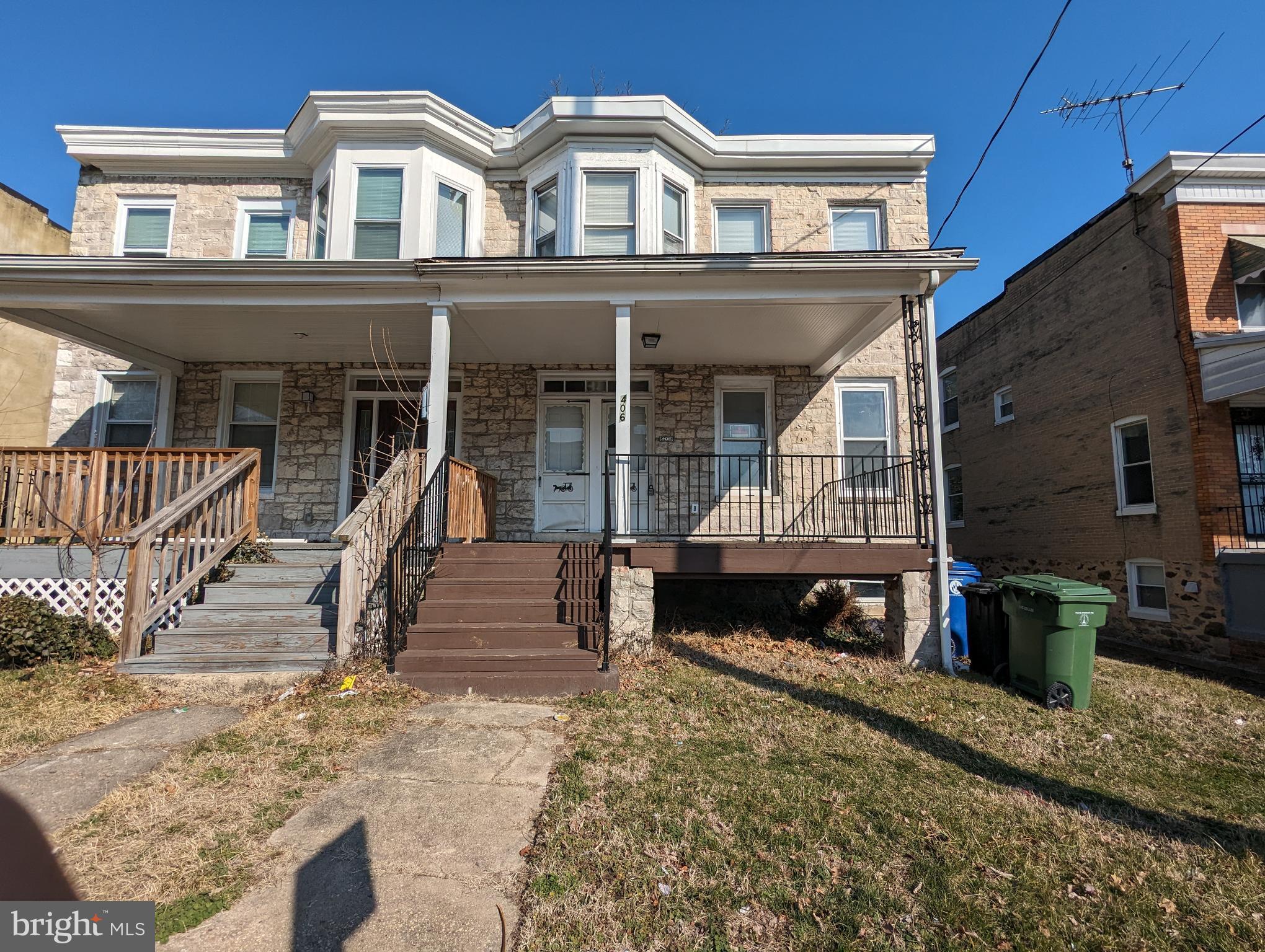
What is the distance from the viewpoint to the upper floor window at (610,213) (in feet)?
30.5

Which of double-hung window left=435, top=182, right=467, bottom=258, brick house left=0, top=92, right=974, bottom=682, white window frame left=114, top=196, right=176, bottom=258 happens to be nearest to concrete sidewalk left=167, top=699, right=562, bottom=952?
brick house left=0, top=92, right=974, bottom=682

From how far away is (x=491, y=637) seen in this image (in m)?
5.46

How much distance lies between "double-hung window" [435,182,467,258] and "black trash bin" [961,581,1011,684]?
Answer: 27.1ft

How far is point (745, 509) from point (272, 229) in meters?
8.60

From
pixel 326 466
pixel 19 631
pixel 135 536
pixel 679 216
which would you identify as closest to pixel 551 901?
pixel 135 536

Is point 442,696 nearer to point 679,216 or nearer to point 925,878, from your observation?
point 925,878

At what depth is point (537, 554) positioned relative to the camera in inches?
256

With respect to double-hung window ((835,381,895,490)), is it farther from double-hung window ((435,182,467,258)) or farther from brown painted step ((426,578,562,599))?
double-hung window ((435,182,467,258))

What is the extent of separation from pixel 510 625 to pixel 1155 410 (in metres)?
10.5

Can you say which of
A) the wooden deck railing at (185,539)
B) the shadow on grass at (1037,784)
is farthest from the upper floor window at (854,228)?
the wooden deck railing at (185,539)

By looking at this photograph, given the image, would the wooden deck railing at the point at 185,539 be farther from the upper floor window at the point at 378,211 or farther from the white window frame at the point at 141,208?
the white window frame at the point at 141,208

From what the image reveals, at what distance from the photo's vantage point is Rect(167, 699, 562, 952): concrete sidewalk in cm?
224

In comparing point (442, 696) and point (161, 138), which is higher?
point (161, 138)

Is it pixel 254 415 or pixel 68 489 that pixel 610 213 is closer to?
pixel 254 415
